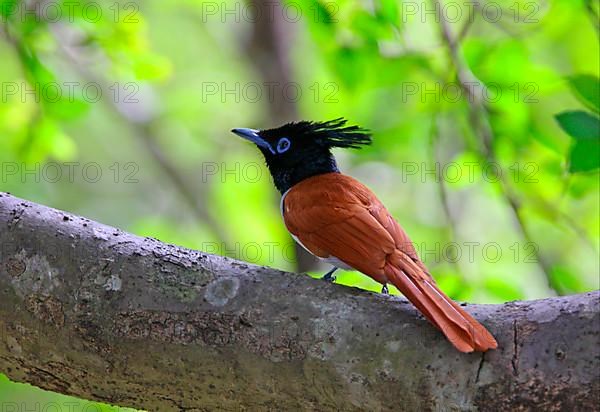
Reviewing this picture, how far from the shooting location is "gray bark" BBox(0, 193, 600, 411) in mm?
1961

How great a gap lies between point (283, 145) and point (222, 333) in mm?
1458

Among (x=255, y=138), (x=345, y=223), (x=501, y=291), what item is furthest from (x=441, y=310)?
(x=255, y=138)

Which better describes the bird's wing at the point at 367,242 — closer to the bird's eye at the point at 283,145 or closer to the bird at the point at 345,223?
the bird at the point at 345,223

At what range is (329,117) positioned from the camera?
5.27m

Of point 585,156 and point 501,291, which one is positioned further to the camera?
point 501,291

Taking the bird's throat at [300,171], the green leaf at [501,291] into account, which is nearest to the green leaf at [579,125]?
the green leaf at [501,291]

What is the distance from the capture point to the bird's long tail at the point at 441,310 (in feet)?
6.41

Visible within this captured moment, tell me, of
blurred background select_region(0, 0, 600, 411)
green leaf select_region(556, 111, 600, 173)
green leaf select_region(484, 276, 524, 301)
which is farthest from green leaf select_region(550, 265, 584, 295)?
green leaf select_region(556, 111, 600, 173)

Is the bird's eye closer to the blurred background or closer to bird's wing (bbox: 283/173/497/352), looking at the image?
bird's wing (bbox: 283/173/497/352)

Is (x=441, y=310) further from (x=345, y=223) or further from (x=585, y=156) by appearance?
(x=585, y=156)

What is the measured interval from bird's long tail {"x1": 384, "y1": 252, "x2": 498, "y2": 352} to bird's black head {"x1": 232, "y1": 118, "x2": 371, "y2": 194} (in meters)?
1.08

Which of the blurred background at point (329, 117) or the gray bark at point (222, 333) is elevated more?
the gray bark at point (222, 333)

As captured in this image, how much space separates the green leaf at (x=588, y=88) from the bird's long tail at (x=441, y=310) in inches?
36.6

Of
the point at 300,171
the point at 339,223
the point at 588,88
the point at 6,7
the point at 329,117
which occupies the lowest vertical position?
the point at 329,117
